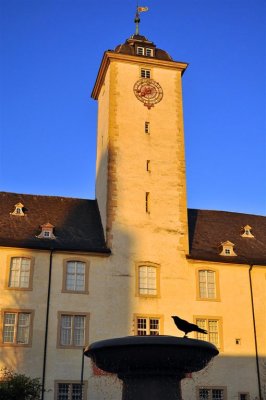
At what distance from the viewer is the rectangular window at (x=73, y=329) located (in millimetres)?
26594

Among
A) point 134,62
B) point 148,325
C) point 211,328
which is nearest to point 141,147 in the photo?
point 134,62

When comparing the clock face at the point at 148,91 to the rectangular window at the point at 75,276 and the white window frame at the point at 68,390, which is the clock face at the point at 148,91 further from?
the white window frame at the point at 68,390

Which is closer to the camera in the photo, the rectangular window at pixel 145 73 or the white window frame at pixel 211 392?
the white window frame at pixel 211 392

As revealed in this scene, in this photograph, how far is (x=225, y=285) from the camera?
29.7 meters

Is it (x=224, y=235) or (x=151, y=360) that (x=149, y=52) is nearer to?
(x=224, y=235)

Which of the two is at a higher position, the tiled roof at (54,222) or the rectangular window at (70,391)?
the tiled roof at (54,222)

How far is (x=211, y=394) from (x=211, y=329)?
319 cm

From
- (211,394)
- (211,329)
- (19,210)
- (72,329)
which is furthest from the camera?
(19,210)

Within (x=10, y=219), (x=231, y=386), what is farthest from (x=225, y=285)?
(x=10, y=219)

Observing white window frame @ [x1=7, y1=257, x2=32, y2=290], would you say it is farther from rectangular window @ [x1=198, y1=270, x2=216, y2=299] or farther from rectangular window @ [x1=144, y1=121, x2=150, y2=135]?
rectangular window @ [x1=144, y1=121, x2=150, y2=135]

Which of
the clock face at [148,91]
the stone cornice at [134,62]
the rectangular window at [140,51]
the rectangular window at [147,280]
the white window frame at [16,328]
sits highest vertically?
the rectangular window at [140,51]

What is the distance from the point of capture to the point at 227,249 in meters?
31.0

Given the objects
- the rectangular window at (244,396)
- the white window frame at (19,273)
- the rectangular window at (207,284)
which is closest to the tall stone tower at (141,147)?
the rectangular window at (207,284)

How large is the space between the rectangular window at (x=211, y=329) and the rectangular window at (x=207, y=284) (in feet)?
4.06
